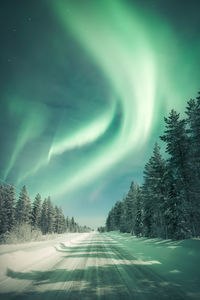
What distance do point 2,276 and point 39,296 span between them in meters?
2.89

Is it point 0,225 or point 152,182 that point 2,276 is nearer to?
point 152,182

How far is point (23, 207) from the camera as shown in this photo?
148 ft

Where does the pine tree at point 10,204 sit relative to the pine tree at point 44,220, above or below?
above

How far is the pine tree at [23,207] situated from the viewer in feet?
145

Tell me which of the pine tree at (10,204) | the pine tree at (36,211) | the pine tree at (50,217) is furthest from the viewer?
the pine tree at (50,217)

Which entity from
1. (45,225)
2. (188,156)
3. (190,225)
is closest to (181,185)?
(188,156)

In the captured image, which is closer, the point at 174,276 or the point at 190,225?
the point at 174,276

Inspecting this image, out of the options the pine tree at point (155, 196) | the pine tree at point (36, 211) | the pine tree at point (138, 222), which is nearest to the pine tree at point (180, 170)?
the pine tree at point (155, 196)

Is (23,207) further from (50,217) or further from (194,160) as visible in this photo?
(194,160)

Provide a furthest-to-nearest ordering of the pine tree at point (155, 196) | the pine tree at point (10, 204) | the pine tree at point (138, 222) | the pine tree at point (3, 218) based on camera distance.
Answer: the pine tree at point (10, 204) → the pine tree at point (3, 218) → the pine tree at point (138, 222) → the pine tree at point (155, 196)

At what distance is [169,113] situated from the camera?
20.7 m

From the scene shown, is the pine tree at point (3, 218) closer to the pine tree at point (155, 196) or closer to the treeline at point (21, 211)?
the treeline at point (21, 211)

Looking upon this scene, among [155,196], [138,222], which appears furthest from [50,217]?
[155,196]

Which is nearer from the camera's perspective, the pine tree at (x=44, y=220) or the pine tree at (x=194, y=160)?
the pine tree at (x=194, y=160)
